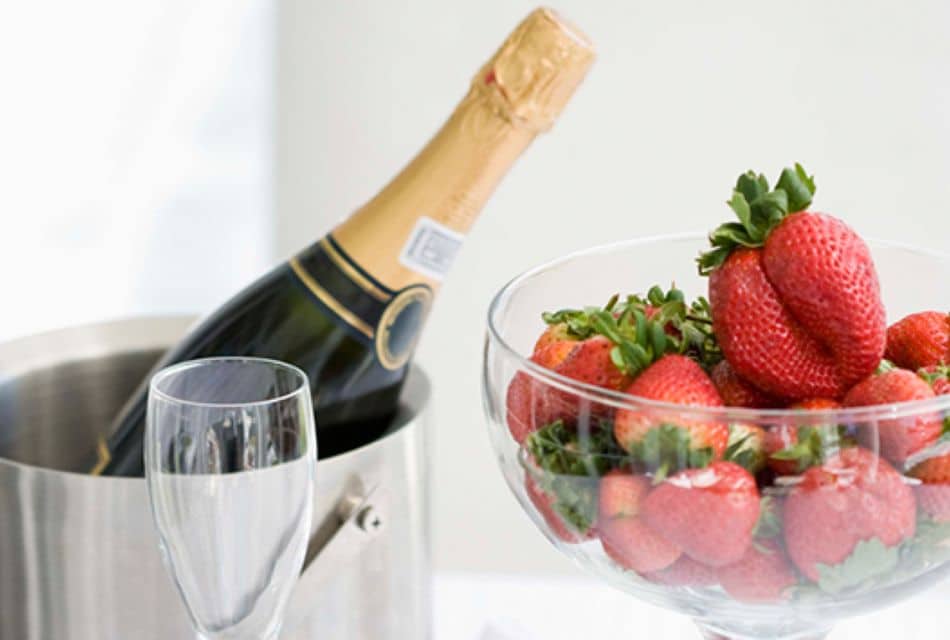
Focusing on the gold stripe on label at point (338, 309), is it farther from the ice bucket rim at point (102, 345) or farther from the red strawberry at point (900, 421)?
the red strawberry at point (900, 421)

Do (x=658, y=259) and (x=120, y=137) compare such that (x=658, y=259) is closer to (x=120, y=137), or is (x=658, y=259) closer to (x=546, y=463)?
(x=546, y=463)

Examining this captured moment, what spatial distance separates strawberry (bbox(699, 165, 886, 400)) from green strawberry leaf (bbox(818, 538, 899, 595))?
0.08m

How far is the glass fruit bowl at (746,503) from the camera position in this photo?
49cm

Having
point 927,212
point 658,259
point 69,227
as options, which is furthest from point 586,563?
point 927,212

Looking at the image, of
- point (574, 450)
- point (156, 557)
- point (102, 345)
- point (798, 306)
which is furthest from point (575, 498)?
point (102, 345)

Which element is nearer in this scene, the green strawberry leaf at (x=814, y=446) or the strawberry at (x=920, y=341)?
the green strawberry leaf at (x=814, y=446)

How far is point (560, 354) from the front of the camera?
600 millimetres

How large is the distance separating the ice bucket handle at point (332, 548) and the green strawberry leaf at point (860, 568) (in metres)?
0.29

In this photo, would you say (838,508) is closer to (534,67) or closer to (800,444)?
(800,444)

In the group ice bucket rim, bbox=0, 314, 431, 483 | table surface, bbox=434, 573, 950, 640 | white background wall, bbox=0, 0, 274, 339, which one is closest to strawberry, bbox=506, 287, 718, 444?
ice bucket rim, bbox=0, 314, 431, 483

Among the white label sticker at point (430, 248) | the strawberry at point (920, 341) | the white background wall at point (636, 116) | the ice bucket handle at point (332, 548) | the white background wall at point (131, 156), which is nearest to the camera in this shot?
the strawberry at point (920, 341)

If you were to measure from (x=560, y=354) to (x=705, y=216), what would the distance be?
3.08 ft

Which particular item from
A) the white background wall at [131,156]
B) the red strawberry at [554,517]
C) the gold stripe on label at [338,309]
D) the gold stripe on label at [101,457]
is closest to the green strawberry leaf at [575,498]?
the red strawberry at [554,517]

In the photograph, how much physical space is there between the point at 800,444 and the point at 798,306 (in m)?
0.09
